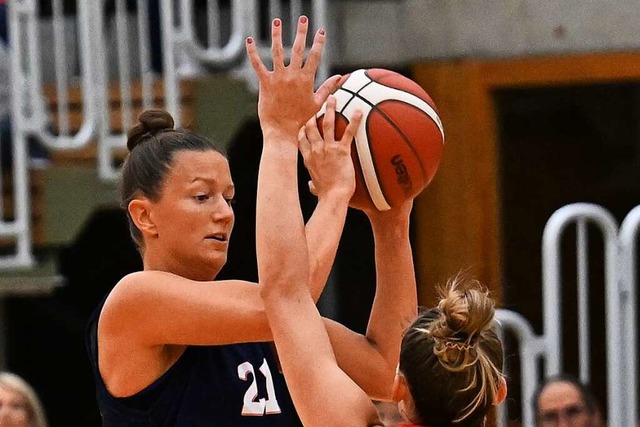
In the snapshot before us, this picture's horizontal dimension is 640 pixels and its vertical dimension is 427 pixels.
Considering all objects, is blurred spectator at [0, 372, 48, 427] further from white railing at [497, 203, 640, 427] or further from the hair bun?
the hair bun

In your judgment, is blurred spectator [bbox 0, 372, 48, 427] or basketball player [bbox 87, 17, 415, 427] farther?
blurred spectator [bbox 0, 372, 48, 427]

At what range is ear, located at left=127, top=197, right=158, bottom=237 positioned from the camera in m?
2.78

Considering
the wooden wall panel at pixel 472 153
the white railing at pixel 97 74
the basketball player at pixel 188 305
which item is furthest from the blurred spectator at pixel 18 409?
the wooden wall panel at pixel 472 153

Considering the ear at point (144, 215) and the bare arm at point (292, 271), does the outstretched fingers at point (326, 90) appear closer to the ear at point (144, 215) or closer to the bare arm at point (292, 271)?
the bare arm at point (292, 271)

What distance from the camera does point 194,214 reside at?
2.73 meters

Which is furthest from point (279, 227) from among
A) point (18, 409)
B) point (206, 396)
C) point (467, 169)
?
point (467, 169)

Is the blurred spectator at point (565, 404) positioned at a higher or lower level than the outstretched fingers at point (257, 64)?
lower

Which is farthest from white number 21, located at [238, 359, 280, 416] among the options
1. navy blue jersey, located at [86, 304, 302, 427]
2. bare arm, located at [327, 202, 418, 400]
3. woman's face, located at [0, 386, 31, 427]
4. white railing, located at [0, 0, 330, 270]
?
white railing, located at [0, 0, 330, 270]

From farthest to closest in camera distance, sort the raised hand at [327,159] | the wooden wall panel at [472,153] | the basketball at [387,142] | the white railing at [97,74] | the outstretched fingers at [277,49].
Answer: the wooden wall panel at [472,153] < the white railing at [97,74] < the basketball at [387,142] < the raised hand at [327,159] < the outstretched fingers at [277,49]

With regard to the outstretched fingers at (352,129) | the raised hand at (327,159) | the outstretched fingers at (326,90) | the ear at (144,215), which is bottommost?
the ear at (144,215)

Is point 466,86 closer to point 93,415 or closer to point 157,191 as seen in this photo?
point 93,415

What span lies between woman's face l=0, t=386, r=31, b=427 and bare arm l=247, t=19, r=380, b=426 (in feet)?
8.34

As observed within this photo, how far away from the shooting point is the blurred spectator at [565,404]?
4.57 meters

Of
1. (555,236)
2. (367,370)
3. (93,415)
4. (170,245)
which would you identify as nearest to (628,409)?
(555,236)
